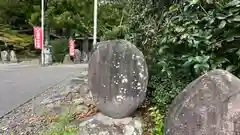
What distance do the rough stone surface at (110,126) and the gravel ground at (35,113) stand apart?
61cm

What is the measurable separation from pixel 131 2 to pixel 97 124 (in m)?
2.73

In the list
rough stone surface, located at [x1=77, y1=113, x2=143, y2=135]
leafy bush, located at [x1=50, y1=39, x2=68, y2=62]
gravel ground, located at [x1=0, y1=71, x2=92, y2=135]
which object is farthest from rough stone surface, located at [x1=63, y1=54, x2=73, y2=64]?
rough stone surface, located at [x1=77, y1=113, x2=143, y2=135]

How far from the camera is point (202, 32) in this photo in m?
3.03

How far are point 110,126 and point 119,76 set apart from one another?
59 centimetres

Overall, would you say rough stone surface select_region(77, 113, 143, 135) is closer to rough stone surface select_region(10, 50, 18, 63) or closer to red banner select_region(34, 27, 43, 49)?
red banner select_region(34, 27, 43, 49)

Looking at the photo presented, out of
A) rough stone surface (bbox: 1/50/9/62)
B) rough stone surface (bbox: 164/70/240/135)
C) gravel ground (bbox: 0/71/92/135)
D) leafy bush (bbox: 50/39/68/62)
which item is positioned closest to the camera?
rough stone surface (bbox: 164/70/240/135)

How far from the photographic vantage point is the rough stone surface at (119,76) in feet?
11.6

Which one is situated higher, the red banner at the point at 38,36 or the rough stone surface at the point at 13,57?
the red banner at the point at 38,36

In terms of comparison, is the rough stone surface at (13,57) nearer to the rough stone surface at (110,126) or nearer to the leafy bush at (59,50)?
the leafy bush at (59,50)

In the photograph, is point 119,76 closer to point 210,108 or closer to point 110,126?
point 110,126

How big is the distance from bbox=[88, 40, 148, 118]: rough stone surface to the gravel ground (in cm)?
79

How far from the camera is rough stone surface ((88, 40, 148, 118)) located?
3541 millimetres

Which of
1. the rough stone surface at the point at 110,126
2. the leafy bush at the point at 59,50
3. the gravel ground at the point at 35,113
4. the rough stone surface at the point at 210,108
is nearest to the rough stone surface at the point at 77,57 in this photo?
the leafy bush at the point at 59,50

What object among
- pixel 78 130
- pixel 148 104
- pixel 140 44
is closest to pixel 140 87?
pixel 148 104
